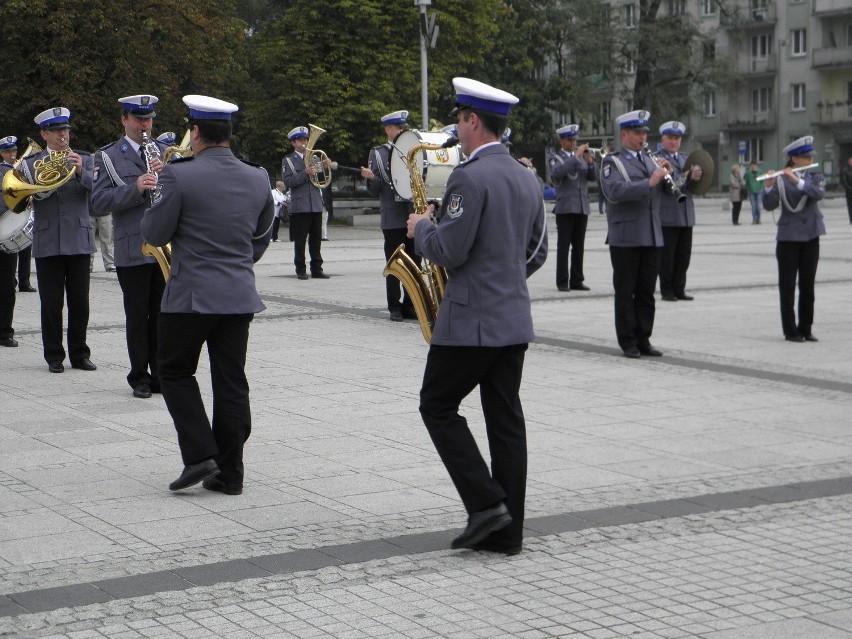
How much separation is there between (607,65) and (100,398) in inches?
2115

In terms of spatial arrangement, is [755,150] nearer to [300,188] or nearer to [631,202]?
[300,188]

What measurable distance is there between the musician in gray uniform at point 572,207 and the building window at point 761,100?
64491mm

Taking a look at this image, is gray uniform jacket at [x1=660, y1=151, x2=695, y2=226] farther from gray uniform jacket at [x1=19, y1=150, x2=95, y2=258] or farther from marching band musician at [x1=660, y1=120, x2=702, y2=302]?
gray uniform jacket at [x1=19, y1=150, x2=95, y2=258]

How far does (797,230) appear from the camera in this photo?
13.2 meters

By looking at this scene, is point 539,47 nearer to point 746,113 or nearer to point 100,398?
point 746,113

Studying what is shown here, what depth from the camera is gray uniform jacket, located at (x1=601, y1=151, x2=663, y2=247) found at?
490 inches

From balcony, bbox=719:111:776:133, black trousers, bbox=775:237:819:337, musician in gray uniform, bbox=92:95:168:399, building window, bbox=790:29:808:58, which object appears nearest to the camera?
musician in gray uniform, bbox=92:95:168:399

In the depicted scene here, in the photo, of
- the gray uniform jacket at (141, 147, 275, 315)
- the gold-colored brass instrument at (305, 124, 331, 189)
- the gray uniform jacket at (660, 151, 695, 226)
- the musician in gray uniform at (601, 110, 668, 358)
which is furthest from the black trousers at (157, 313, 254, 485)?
the gold-colored brass instrument at (305, 124, 331, 189)

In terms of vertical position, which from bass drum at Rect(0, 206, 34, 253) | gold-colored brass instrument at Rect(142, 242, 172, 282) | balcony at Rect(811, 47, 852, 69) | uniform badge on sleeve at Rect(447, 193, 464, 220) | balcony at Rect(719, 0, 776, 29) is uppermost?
balcony at Rect(719, 0, 776, 29)

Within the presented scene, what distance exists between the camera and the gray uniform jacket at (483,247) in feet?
20.3

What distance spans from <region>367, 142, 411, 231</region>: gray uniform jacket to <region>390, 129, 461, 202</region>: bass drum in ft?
0.52

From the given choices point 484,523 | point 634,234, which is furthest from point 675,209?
point 484,523

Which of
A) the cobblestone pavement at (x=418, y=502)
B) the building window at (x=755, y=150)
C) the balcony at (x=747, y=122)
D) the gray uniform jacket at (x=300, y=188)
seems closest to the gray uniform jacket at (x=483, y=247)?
the cobblestone pavement at (x=418, y=502)

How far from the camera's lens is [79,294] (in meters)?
11.8
